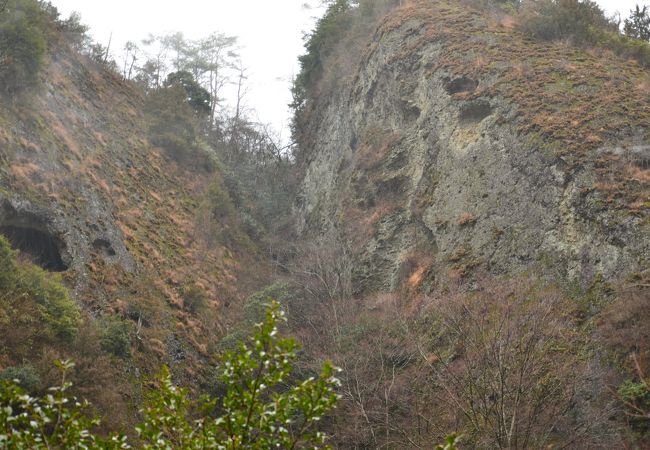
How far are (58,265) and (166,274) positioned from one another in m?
4.82

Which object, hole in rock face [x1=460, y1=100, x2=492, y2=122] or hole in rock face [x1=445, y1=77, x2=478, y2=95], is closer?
hole in rock face [x1=460, y1=100, x2=492, y2=122]

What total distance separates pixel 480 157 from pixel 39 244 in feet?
49.1

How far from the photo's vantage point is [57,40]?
93.1 ft

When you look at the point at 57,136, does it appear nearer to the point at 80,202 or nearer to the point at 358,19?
the point at 80,202

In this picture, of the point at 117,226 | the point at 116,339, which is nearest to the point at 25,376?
the point at 116,339

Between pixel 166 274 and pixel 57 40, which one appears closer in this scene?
pixel 166 274

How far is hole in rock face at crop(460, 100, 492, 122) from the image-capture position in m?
23.1

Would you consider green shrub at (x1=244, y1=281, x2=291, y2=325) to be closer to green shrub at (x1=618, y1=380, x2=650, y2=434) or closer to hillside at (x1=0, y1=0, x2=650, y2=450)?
hillside at (x1=0, y1=0, x2=650, y2=450)

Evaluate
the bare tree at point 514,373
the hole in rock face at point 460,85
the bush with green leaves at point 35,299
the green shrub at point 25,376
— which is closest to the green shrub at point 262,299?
the bush with green leaves at point 35,299

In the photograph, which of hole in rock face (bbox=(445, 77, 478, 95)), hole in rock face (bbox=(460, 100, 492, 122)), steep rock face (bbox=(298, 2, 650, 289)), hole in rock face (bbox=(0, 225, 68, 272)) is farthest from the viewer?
hole in rock face (bbox=(445, 77, 478, 95))

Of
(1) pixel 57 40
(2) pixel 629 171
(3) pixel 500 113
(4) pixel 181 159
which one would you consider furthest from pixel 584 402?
(1) pixel 57 40

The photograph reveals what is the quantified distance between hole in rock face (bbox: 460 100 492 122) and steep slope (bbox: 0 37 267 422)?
1185 cm

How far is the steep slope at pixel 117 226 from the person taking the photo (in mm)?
18281

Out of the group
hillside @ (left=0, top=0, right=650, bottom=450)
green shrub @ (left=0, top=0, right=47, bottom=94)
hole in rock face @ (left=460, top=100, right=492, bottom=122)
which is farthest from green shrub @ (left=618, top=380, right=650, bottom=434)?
green shrub @ (left=0, top=0, right=47, bottom=94)
